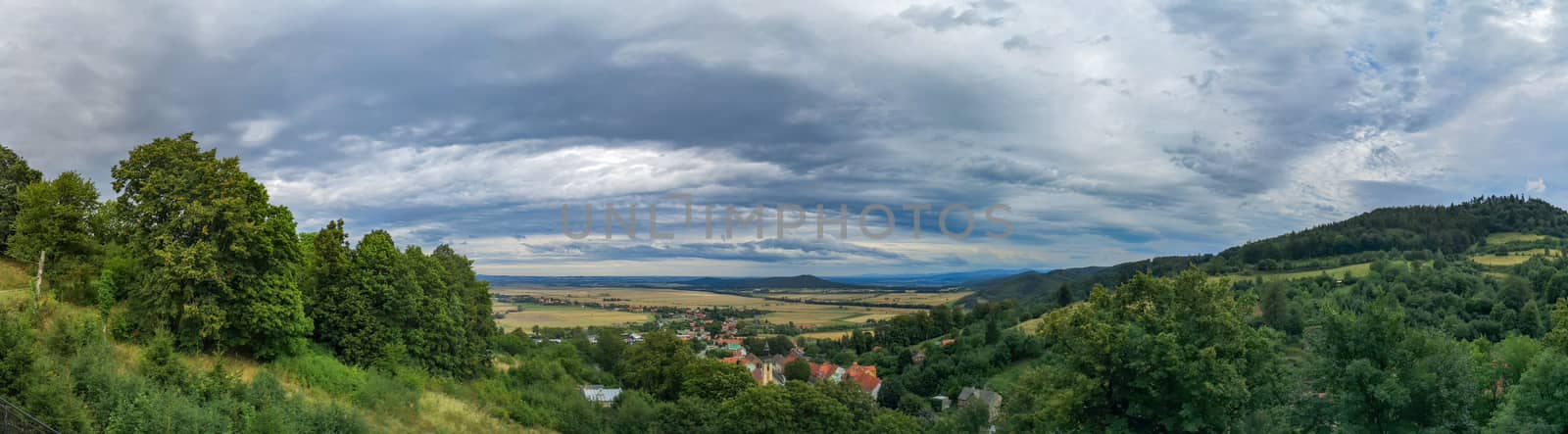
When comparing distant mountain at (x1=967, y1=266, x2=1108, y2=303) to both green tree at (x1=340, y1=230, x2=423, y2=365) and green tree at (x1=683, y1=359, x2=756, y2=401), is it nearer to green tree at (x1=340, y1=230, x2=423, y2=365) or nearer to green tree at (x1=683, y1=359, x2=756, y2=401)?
green tree at (x1=683, y1=359, x2=756, y2=401)

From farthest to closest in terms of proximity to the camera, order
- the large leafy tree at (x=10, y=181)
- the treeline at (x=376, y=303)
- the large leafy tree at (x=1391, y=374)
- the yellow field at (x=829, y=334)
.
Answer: the yellow field at (x=829, y=334)
the treeline at (x=376, y=303)
the large leafy tree at (x=10, y=181)
the large leafy tree at (x=1391, y=374)

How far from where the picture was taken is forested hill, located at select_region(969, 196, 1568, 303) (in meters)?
119

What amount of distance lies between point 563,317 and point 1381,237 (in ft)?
417

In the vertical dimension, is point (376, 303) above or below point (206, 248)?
below

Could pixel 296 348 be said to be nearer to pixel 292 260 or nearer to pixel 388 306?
pixel 292 260

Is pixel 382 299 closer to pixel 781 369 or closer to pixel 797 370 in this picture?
pixel 797 370

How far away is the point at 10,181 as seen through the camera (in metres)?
30.9

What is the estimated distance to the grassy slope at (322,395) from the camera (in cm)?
2150

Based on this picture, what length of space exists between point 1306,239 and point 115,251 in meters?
151

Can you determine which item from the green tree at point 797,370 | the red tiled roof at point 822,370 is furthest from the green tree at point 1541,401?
the red tiled roof at point 822,370

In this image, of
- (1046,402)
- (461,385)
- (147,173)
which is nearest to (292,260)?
(147,173)

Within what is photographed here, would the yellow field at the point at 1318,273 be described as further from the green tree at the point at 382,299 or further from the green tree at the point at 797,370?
the green tree at the point at 382,299

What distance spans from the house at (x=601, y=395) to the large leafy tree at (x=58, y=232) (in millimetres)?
25808

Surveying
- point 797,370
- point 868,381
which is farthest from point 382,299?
point 868,381
